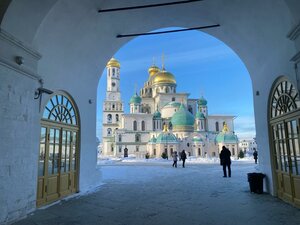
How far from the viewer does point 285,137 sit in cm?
654

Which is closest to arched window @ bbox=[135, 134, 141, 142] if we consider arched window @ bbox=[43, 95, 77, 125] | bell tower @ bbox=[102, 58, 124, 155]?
bell tower @ bbox=[102, 58, 124, 155]

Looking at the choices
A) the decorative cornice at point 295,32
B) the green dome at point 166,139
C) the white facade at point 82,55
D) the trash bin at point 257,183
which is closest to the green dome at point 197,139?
the green dome at point 166,139

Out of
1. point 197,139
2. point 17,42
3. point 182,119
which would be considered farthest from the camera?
point 182,119

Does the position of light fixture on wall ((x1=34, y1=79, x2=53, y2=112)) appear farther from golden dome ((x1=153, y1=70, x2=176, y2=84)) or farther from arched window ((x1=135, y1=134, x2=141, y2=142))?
golden dome ((x1=153, y1=70, x2=176, y2=84))

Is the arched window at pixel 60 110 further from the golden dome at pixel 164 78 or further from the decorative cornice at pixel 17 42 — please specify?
the golden dome at pixel 164 78

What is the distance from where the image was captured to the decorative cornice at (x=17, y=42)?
4.95 metres

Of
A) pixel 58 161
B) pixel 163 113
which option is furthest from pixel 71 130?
pixel 163 113

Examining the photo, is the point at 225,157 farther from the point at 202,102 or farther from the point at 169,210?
the point at 202,102

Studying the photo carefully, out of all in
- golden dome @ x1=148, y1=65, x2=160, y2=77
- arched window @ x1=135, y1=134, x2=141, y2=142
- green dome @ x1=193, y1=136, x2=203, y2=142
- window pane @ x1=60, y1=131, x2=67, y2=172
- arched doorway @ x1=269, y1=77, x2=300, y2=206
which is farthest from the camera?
golden dome @ x1=148, y1=65, x2=160, y2=77

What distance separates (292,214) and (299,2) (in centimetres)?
435

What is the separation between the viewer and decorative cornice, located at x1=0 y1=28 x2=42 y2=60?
4.95 m

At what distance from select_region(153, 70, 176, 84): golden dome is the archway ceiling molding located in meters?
45.2

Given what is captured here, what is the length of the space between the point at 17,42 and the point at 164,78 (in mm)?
50101

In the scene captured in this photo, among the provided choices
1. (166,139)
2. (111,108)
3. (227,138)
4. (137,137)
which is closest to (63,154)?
(166,139)
